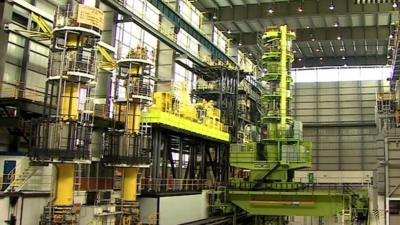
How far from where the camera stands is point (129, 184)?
2266 cm

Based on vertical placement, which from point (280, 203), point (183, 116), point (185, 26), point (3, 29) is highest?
point (185, 26)

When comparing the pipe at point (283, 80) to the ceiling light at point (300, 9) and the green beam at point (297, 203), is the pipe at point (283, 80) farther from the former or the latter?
the ceiling light at point (300, 9)

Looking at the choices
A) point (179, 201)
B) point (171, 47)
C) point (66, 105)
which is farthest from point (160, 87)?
point (66, 105)

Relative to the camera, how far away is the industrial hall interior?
18.4 m

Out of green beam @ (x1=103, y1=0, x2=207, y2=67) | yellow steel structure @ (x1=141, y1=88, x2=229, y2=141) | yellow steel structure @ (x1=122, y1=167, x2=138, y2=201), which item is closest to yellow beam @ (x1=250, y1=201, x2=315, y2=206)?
yellow steel structure @ (x1=141, y1=88, x2=229, y2=141)

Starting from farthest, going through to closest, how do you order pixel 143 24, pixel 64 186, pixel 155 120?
1. pixel 143 24
2. pixel 155 120
3. pixel 64 186

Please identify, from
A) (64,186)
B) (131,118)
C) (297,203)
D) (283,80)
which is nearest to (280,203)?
(297,203)

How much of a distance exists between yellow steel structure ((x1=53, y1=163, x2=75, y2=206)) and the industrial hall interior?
4 cm

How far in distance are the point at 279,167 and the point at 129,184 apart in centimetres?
1410

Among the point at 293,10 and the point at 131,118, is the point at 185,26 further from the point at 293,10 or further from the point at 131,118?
the point at 131,118

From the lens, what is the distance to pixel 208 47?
44.2 meters

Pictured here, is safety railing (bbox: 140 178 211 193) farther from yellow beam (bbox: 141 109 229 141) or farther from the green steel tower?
yellow beam (bbox: 141 109 229 141)

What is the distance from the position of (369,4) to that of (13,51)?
30.9 m

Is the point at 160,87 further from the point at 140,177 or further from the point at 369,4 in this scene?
the point at 369,4
